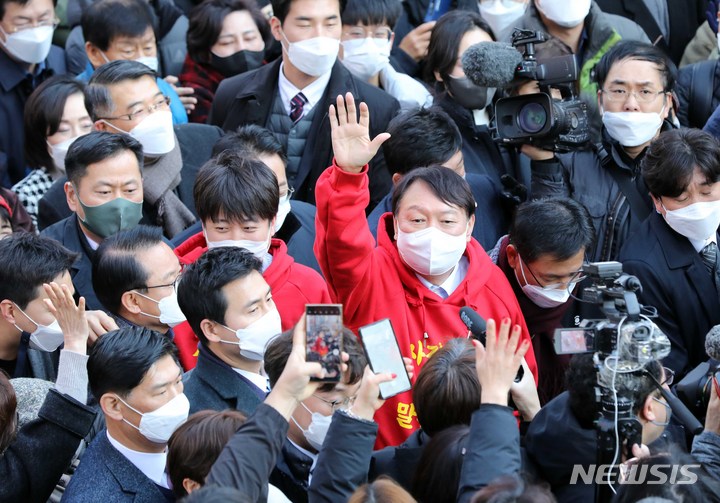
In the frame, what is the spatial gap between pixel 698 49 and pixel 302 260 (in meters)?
3.56

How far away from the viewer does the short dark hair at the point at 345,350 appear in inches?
160

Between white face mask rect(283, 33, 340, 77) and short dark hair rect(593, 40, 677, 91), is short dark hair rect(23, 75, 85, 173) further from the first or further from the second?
short dark hair rect(593, 40, 677, 91)

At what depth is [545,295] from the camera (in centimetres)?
515

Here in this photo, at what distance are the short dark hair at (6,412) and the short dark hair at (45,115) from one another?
2686mm

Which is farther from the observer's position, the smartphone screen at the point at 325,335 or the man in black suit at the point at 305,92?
the man in black suit at the point at 305,92

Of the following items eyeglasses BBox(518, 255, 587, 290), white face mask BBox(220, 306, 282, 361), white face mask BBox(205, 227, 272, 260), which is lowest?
eyeglasses BBox(518, 255, 587, 290)

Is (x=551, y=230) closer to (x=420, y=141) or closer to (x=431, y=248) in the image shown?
(x=431, y=248)

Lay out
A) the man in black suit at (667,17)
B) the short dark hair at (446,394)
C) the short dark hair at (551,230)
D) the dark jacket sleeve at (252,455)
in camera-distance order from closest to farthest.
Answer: the dark jacket sleeve at (252,455)
the short dark hair at (446,394)
the short dark hair at (551,230)
the man in black suit at (667,17)

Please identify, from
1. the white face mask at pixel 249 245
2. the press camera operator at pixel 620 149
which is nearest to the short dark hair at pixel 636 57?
the press camera operator at pixel 620 149

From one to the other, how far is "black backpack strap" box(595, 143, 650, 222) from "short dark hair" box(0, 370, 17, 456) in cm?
330

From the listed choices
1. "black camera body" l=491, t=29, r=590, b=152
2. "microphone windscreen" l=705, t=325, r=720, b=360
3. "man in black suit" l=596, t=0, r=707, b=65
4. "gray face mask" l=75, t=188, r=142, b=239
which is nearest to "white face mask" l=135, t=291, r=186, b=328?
"gray face mask" l=75, t=188, r=142, b=239

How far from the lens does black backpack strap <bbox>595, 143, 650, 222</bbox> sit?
588 centimetres

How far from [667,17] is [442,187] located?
378cm

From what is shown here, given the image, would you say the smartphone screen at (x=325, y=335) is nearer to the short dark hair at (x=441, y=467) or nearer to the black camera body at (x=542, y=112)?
the short dark hair at (x=441, y=467)
